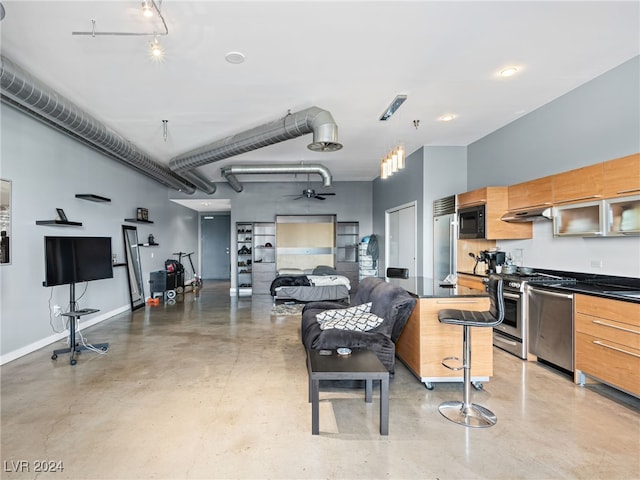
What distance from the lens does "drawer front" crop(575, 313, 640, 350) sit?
2.56 meters

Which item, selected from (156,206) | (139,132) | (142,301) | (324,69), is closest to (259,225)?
(156,206)

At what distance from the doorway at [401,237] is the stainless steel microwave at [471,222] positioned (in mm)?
1217

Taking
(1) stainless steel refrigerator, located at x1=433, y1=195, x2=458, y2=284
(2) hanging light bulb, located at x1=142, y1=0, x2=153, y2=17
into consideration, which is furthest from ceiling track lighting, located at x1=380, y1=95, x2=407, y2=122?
(2) hanging light bulb, located at x1=142, y1=0, x2=153, y2=17

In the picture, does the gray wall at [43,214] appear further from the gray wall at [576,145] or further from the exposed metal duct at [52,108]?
the gray wall at [576,145]

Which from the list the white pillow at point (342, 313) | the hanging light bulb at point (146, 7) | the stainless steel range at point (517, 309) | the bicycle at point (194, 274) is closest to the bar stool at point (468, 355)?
the white pillow at point (342, 313)

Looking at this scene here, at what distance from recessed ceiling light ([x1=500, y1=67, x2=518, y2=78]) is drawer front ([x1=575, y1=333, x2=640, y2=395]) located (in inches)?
102

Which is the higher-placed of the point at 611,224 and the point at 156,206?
the point at 156,206

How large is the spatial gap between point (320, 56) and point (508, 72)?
6.27ft

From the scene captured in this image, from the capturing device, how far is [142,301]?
711 centimetres

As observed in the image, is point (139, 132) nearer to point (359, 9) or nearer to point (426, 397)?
point (359, 9)

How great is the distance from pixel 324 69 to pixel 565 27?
198cm

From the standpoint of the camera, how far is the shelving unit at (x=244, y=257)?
29.8 ft

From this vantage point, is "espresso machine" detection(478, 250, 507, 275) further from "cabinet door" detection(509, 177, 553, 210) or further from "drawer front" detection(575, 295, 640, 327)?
"drawer front" detection(575, 295, 640, 327)

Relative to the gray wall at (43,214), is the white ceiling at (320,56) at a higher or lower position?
higher
